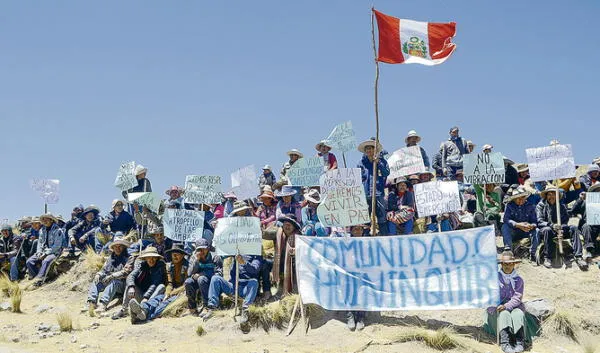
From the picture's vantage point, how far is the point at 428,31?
10.8 meters

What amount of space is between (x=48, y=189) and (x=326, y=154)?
10.3 m

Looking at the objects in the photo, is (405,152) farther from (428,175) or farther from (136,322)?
(136,322)

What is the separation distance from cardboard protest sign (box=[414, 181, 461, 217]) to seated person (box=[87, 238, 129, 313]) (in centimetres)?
683

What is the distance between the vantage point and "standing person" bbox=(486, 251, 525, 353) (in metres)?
8.55

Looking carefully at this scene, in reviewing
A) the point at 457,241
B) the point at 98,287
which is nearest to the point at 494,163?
the point at 457,241

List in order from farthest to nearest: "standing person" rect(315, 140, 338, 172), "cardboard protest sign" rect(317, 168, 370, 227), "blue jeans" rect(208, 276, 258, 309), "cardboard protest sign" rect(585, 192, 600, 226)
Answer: "standing person" rect(315, 140, 338, 172) < "cardboard protest sign" rect(585, 192, 600, 226) < "blue jeans" rect(208, 276, 258, 309) < "cardboard protest sign" rect(317, 168, 370, 227)

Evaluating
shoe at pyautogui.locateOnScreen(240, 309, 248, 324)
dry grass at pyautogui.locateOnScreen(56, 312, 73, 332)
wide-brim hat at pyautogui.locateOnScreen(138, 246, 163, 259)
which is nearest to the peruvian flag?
shoe at pyautogui.locateOnScreen(240, 309, 248, 324)

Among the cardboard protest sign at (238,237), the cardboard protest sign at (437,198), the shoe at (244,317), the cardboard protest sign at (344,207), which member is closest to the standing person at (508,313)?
the cardboard protest sign at (437,198)

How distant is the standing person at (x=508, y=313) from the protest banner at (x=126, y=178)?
10755mm

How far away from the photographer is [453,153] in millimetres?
15594

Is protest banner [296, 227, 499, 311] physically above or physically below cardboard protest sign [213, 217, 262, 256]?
below

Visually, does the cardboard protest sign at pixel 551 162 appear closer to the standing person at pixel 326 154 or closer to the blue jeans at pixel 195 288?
the standing person at pixel 326 154

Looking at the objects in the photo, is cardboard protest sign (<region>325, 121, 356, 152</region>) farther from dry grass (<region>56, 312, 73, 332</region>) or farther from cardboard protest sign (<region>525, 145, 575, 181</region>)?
dry grass (<region>56, 312, 73, 332</region>)

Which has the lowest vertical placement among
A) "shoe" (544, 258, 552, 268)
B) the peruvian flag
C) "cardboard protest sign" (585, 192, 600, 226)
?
"shoe" (544, 258, 552, 268)
